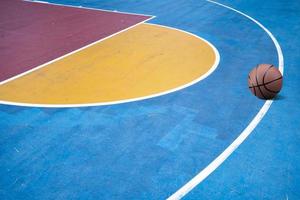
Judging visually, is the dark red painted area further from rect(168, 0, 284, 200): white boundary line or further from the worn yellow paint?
rect(168, 0, 284, 200): white boundary line

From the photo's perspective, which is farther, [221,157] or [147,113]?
[147,113]

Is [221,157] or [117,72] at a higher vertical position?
[117,72]

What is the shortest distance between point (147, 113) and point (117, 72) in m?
2.56

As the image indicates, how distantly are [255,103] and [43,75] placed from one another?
611 cm

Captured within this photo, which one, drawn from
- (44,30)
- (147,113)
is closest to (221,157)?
(147,113)

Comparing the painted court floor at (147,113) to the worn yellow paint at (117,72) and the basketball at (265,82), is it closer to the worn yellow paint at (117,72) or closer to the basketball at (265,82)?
the worn yellow paint at (117,72)

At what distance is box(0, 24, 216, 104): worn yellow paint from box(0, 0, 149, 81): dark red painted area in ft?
2.68

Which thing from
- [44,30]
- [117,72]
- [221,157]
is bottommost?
[221,157]

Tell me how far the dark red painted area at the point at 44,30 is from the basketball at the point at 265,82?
21.7 feet

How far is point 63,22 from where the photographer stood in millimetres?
14625

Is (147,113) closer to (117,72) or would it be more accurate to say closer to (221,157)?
(221,157)

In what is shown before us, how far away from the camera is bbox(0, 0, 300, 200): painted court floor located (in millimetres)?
5574

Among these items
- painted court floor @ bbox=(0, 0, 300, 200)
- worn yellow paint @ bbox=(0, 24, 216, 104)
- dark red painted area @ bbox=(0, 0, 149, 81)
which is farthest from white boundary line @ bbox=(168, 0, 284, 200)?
dark red painted area @ bbox=(0, 0, 149, 81)

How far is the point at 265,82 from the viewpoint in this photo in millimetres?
7773
